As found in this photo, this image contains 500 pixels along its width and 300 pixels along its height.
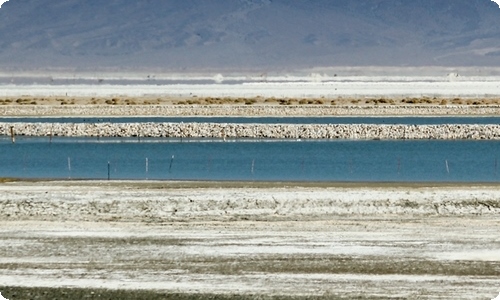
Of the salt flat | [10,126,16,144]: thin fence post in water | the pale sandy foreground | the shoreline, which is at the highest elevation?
the salt flat

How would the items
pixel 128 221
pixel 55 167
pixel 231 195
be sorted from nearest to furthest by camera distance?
pixel 128 221
pixel 231 195
pixel 55 167

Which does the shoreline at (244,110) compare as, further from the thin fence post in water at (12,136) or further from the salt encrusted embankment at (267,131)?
the thin fence post in water at (12,136)

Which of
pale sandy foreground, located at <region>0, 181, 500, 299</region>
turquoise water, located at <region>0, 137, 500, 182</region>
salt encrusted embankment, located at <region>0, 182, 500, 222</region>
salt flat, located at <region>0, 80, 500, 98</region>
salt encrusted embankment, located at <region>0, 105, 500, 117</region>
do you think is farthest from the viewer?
salt flat, located at <region>0, 80, 500, 98</region>

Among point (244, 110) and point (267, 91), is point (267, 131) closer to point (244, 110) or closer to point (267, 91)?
point (244, 110)

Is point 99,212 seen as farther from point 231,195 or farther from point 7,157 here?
point 7,157

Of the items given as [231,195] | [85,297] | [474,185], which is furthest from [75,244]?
[474,185]

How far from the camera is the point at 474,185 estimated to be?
1174 inches

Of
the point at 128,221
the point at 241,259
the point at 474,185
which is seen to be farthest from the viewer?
the point at 474,185

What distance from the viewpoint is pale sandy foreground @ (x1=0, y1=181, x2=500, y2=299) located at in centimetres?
1762

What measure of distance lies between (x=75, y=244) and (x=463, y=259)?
722cm

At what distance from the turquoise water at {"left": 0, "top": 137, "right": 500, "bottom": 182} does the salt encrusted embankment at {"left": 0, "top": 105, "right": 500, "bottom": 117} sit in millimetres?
17959

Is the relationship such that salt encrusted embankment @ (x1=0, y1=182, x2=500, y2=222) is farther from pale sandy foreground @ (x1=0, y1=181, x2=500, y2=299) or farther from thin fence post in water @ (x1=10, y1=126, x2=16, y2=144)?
thin fence post in water @ (x1=10, y1=126, x2=16, y2=144)

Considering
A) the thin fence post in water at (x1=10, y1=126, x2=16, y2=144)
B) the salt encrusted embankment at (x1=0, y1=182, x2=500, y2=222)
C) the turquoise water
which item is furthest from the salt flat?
the salt encrusted embankment at (x1=0, y1=182, x2=500, y2=222)

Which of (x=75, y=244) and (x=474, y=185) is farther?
(x=474, y=185)
